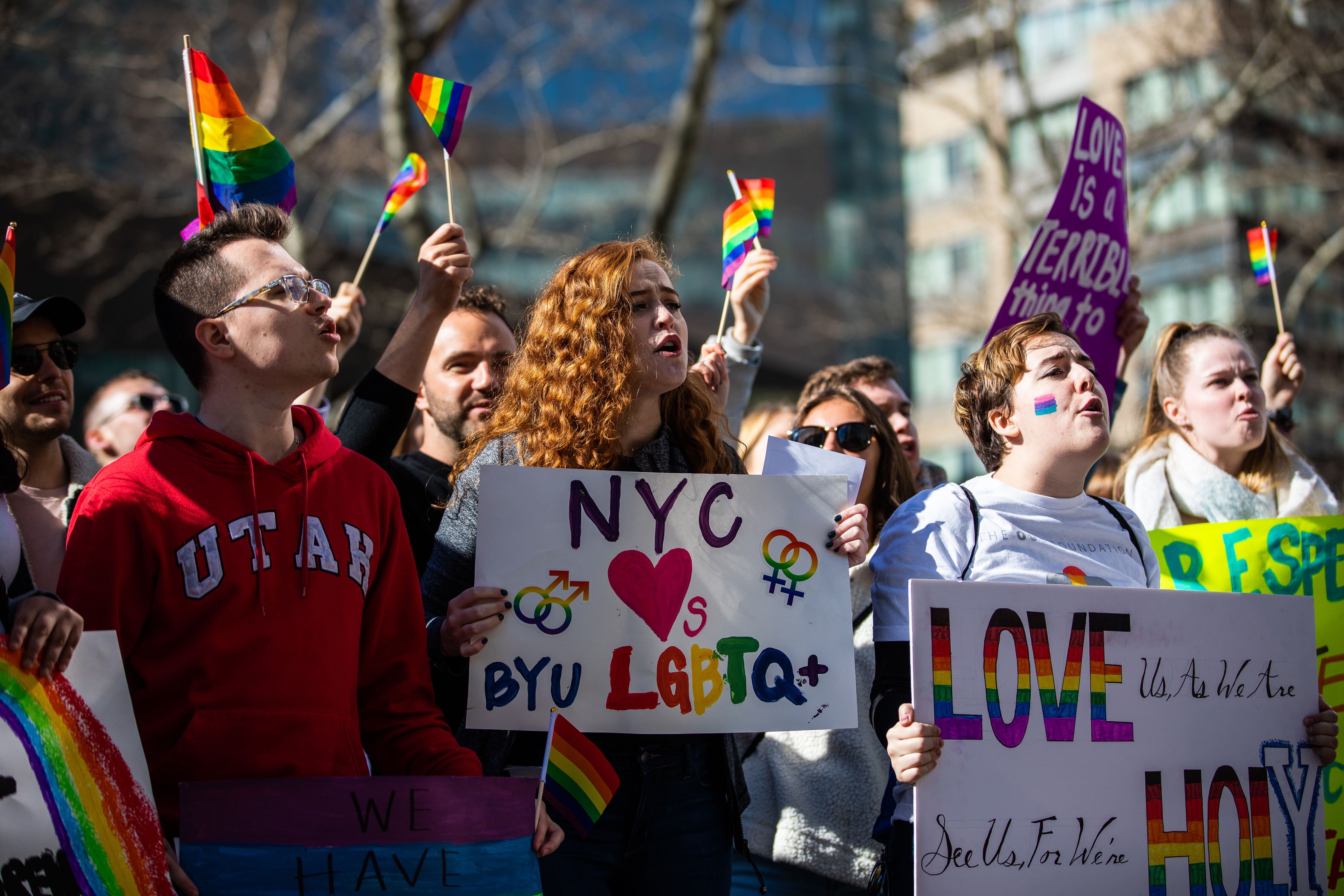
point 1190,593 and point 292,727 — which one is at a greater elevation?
point 1190,593

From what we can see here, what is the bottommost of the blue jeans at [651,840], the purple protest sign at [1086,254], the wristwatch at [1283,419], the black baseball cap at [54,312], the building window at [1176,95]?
the blue jeans at [651,840]

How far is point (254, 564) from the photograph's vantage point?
2312 millimetres

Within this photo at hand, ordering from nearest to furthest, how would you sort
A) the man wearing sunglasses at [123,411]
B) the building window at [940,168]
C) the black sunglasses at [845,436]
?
the black sunglasses at [845,436]
the man wearing sunglasses at [123,411]
the building window at [940,168]

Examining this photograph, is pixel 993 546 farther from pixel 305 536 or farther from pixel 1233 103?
pixel 1233 103

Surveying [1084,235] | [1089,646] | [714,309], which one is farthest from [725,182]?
[1089,646]

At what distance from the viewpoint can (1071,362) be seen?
298 centimetres

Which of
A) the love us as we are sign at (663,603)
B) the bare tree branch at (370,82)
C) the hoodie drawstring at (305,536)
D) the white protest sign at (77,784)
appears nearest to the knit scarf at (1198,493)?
the love us as we are sign at (663,603)

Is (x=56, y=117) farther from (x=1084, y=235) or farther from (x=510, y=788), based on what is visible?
(x=510, y=788)

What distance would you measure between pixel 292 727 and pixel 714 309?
29.9 m

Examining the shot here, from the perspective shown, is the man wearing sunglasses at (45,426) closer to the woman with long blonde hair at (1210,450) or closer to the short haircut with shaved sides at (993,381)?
the short haircut with shaved sides at (993,381)

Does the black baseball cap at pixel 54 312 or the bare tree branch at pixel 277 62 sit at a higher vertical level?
the bare tree branch at pixel 277 62

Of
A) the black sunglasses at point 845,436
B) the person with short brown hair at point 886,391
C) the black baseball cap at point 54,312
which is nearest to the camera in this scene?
the black baseball cap at point 54,312

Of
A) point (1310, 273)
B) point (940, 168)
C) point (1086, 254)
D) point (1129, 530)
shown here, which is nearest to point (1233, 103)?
point (1310, 273)

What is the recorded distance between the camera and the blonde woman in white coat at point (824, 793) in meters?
3.35
